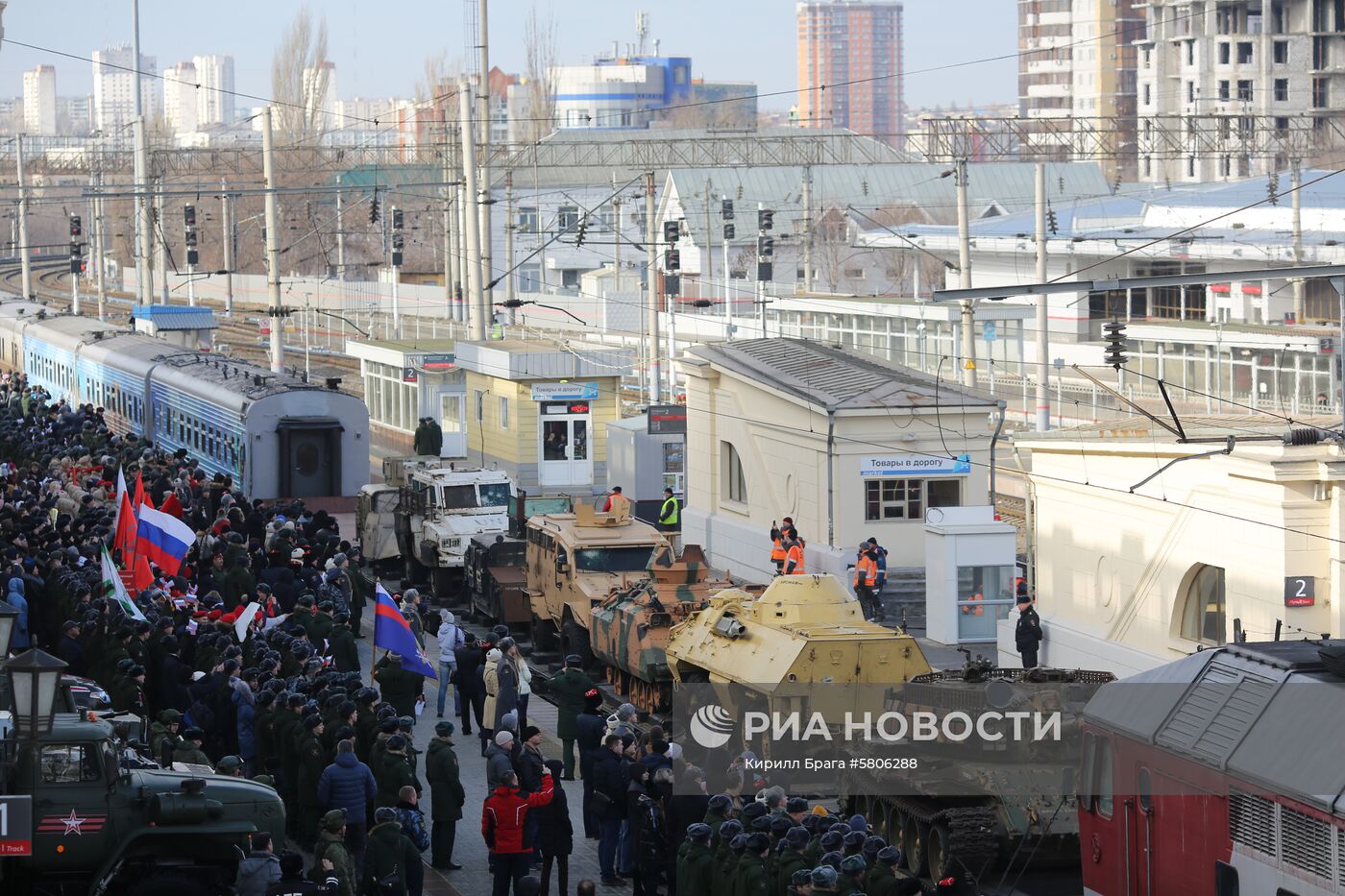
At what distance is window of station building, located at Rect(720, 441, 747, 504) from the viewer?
33594mm

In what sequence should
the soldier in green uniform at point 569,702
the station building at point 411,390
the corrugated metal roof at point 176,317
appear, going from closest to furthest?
the soldier in green uniform at point 569,702 → the station building at point 411,390 → the corrugated metal roof at point 176,317

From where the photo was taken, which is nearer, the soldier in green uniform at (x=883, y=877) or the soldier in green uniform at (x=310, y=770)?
the soldier in green uniform at (x=883, y=877)

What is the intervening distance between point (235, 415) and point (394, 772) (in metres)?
23.3

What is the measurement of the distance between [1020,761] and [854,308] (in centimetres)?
4363

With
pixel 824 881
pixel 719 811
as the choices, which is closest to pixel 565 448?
pixel 719 811

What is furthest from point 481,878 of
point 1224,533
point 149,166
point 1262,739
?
point 149,166

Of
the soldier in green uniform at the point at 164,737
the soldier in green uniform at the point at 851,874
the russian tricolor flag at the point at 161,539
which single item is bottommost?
the soldier in green uniform at the point at 851,874

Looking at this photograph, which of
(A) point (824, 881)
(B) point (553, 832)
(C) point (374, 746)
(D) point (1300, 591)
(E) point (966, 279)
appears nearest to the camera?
(A) point (824, 881)

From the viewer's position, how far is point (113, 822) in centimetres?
1412

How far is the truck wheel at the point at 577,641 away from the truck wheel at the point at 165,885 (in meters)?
11.6

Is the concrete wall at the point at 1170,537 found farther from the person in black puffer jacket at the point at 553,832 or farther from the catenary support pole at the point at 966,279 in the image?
the catenary support pole at the point at 966,279

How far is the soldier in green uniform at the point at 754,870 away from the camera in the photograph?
13.3 meters

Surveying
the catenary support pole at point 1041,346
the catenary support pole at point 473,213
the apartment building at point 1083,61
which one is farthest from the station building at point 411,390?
the apartment building at point 1083,61

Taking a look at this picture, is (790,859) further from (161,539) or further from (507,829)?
(161,539)
